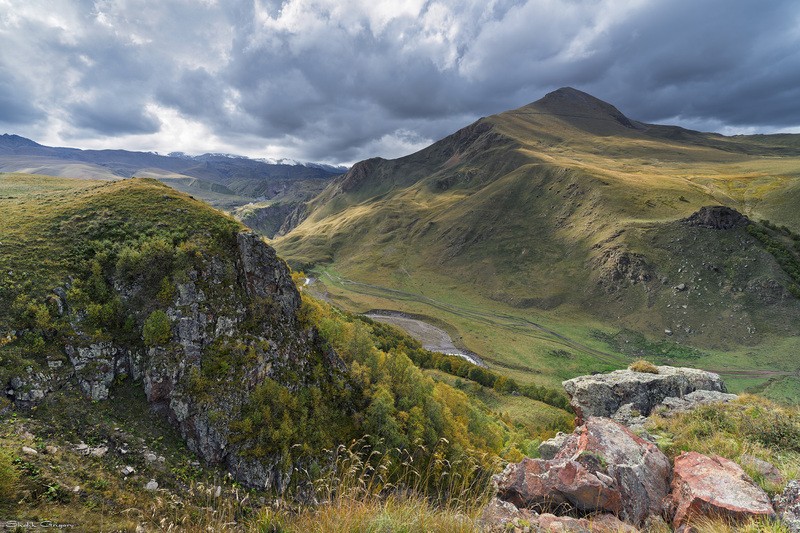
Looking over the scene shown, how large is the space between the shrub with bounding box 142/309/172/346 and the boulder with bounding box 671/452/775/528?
3090cm

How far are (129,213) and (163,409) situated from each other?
2063cm

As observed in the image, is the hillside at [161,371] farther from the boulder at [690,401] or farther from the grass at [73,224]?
the boulder at [690,401]

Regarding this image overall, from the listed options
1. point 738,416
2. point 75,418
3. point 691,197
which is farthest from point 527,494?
point 691,197

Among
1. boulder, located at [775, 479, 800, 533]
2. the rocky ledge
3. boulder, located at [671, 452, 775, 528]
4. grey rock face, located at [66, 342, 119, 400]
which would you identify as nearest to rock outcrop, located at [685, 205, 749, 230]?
the rocky ledge

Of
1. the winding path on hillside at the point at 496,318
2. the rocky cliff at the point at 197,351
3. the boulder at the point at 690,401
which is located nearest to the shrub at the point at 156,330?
the rocky cliff at the point at 197,351

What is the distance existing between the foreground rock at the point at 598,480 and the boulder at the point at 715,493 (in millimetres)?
784

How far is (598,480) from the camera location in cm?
1102

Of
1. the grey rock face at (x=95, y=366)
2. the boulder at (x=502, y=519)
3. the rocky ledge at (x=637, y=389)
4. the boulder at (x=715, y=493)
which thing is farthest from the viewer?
the rocky ledge at (x=637, y=389)

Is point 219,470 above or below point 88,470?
below

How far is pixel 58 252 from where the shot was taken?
27344mm

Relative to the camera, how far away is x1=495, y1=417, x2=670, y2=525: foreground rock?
10.7 metres

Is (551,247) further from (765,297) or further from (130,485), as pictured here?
(130,485)

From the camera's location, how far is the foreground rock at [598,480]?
35.2 feet

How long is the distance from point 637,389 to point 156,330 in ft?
132
